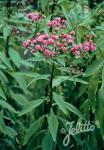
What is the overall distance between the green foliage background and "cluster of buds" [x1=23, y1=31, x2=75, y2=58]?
3.0 inches

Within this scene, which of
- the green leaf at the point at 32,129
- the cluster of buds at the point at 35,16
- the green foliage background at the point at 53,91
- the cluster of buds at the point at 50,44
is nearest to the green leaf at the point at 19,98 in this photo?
the green foliage background at the point at 53,91

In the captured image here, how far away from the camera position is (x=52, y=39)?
230cm

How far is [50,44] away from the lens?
2.30m

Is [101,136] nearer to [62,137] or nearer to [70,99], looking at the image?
[62,137]

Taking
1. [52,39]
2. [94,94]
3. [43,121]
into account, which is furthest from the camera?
[43,121]

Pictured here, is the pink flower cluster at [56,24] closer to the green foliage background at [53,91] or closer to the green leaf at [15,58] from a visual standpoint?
the green foliage background at [53,91]

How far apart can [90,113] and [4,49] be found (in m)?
0.90

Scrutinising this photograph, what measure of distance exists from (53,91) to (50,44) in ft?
1.73

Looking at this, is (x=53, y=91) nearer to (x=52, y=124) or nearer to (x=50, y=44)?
(x=52, y=124)

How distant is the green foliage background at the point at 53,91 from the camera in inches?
97.7

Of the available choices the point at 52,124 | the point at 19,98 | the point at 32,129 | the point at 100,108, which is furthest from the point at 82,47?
the point at 19,98

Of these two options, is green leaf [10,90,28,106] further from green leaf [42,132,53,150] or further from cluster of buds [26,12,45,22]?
cluster of buds [26,12,45,22]

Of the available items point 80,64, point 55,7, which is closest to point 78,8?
point 55,7

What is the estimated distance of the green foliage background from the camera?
2482 millimetres
